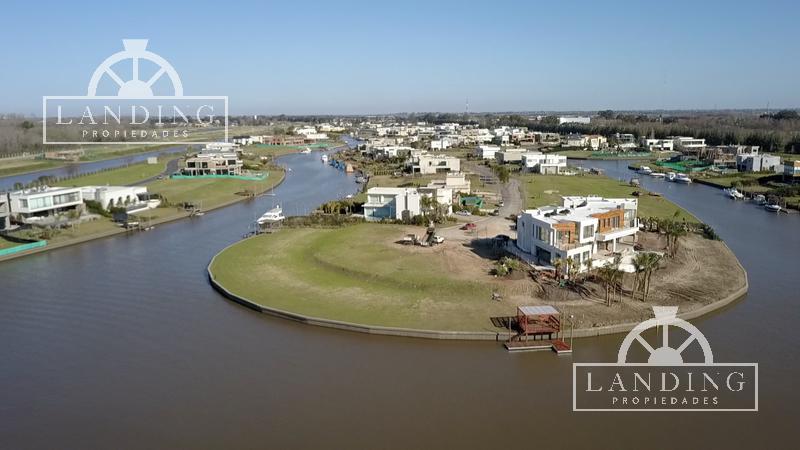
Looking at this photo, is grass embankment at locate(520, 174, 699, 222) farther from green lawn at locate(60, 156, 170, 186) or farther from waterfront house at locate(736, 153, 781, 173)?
green lawn at locate(60, 156, 170, 186)

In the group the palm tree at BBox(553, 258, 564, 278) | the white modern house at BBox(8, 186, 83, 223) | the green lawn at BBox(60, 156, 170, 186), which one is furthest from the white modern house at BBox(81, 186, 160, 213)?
the palm tree at BBox(553, 258, 564, 278)

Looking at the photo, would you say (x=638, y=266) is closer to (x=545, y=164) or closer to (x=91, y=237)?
(x=91, y=237)

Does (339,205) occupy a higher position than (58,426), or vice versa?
(339,205)

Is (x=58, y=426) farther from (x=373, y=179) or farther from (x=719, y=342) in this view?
(x=373, y=179)

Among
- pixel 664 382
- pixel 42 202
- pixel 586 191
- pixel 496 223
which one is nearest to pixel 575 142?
pixel 586 191

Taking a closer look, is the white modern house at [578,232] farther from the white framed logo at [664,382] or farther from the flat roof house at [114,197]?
the flat roof house at [114,197]

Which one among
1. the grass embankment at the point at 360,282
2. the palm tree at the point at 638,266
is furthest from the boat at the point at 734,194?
the grass embankment at the point at 360,282

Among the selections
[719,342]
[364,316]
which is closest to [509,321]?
[364,316]
